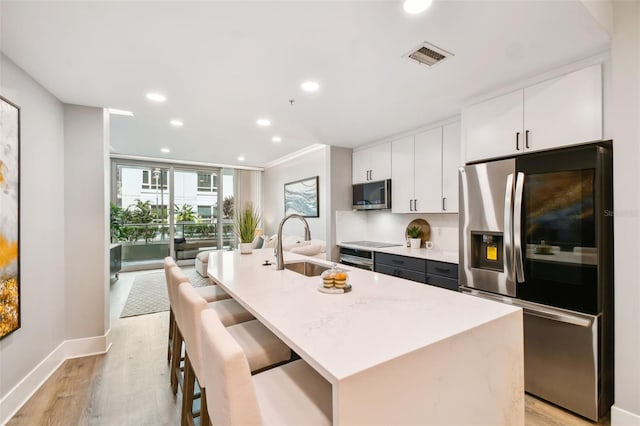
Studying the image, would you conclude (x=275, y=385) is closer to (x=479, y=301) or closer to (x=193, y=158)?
(x=479, y=301)

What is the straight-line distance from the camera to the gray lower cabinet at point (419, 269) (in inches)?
109

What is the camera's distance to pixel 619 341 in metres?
1.75

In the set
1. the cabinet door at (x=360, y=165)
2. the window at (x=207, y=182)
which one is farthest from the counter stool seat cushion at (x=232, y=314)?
the window at (x=207, y=182)

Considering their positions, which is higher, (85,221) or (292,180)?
(292,180)

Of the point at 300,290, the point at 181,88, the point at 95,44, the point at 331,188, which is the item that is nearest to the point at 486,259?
the point at 300,290

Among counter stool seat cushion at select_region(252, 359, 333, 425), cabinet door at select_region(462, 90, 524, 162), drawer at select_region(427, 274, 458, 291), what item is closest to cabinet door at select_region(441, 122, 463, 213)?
cabinet door at select_region(462, 90, 524, 162)

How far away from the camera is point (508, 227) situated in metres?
2.13

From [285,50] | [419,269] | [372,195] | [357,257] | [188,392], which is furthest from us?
[372,195]

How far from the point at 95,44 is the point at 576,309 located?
136 inches

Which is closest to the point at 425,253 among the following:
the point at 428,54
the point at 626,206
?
the point at 626,206

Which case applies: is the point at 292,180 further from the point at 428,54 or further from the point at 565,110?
the point at 565,110

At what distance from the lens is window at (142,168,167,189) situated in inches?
262

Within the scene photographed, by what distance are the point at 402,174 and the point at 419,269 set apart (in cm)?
126

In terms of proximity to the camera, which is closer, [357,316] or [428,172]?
[357,316]
